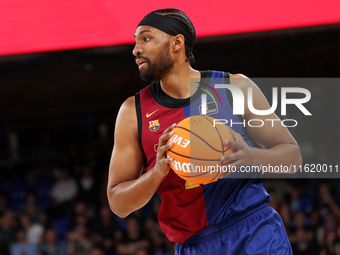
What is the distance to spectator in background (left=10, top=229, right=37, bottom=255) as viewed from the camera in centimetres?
755

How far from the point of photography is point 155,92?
2.77 m

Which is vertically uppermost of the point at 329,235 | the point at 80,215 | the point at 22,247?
the point at 329,235

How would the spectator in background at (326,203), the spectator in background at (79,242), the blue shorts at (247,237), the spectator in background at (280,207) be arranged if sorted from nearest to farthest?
the blue shorts at (247,237)
the spectator in background at (326,203)
the spectator in background at (280,207)
the spectator in background at (79,242)

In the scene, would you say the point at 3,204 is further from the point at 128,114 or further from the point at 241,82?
the point at 241,82

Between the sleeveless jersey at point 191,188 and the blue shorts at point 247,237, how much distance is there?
4 centimetres

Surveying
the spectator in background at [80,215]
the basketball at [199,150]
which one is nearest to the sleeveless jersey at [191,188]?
the basketball at [199,150]

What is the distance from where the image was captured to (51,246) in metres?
7.50

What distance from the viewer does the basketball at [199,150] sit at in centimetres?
225

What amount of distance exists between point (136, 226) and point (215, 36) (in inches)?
134

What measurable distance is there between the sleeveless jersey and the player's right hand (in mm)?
305

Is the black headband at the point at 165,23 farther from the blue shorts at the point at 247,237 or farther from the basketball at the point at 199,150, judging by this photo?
the blue shorts at the point at 247,237

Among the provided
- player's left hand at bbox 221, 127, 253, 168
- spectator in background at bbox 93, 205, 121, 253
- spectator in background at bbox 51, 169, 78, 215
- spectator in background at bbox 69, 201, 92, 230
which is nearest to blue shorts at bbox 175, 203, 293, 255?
player's left hand at bbox 221, 127, 253, 168

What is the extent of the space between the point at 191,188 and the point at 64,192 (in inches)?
240
